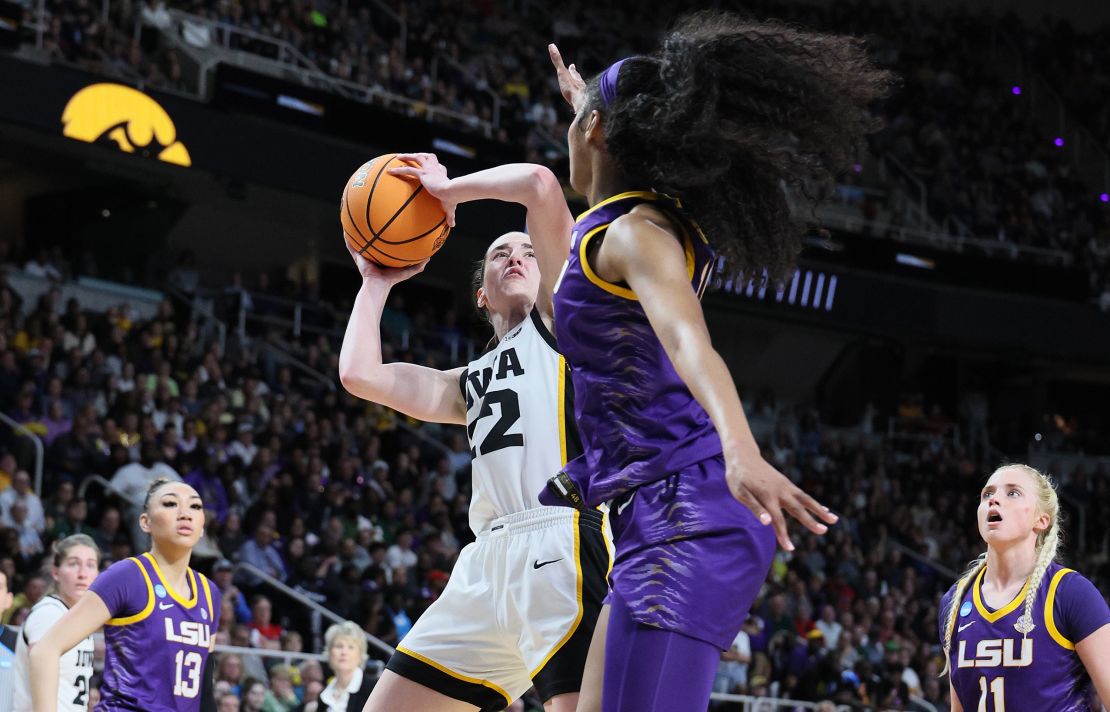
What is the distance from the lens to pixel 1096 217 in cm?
2241

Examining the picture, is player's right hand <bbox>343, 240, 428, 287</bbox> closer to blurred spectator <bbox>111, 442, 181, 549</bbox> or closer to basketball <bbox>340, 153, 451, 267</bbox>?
basketball <bbox>340, 153, 451, 267</bbox>

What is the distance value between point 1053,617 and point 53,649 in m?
3.20

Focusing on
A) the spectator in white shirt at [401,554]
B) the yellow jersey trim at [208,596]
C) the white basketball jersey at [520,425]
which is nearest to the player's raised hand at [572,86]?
the white basketball jersey at [520,425]

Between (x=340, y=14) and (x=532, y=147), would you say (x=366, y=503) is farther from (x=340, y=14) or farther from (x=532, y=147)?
(x=340, y=14)

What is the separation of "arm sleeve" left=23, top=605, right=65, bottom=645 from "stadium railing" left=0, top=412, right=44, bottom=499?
526 centimetres

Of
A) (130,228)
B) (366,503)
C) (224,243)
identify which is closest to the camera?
→ (366,503)

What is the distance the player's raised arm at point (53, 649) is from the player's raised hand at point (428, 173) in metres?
1.93

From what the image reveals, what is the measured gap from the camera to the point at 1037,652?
170 inches

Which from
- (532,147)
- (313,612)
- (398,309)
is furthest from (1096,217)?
(313,612)

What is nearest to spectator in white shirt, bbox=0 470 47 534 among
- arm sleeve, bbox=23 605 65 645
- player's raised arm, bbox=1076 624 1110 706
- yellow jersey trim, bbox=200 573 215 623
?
arm sleeve, bbox=23 605 65 645

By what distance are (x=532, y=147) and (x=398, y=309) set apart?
2703 mm

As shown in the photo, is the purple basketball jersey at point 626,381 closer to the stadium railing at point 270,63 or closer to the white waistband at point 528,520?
the white waistband at point 528,520

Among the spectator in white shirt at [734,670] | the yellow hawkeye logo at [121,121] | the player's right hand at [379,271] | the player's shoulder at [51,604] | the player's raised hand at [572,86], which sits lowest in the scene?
the spectator in white shirt at [734,670]

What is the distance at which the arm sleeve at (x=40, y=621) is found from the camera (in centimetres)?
544
